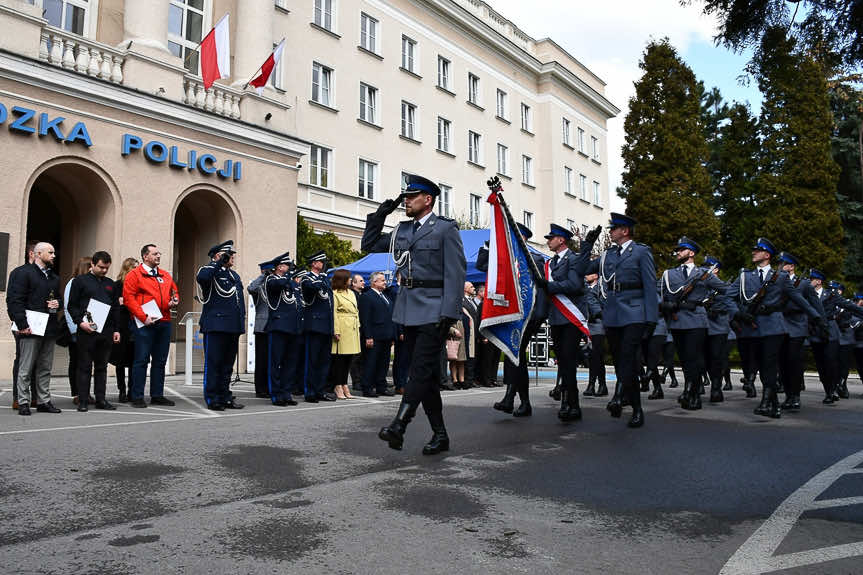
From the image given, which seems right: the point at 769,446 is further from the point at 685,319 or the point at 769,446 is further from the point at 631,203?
the point at 631,203

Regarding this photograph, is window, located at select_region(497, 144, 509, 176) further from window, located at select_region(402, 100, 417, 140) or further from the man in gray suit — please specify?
the man in gray suit

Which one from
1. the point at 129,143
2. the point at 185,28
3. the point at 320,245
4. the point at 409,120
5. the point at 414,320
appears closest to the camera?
the point at 414,320

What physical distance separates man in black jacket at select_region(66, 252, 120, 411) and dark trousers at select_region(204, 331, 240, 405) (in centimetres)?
115

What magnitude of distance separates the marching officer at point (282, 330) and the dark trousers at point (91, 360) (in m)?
2.11

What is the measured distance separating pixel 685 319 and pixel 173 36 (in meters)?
16.0

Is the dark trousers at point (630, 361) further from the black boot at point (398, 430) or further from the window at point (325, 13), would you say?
the window at point (325, 13)

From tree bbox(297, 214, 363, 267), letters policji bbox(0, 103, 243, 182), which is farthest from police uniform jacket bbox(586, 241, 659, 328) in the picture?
tree bbox(297, 214, 363, 267)

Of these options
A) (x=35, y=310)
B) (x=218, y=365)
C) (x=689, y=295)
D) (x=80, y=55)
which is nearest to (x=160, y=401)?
(x=218, y=365)

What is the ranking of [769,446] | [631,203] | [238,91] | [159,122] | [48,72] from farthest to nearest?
[631,203]
[238,91]
[159,122]
[48,72]
[769,446]

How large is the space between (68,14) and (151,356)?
11.4m

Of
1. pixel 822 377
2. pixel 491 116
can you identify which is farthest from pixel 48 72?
pixel 491 116

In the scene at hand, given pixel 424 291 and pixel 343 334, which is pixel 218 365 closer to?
pixel 343 334

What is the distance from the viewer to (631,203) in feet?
127

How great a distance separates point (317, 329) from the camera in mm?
10672
